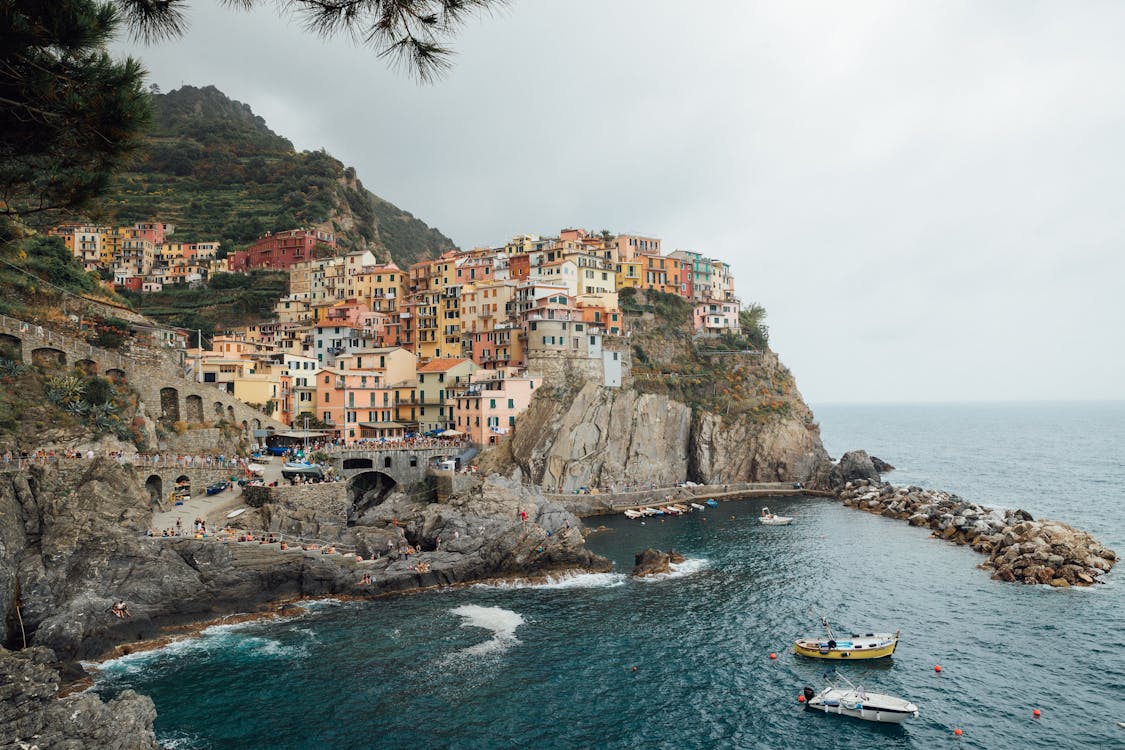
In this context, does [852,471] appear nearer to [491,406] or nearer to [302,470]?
[491,406]

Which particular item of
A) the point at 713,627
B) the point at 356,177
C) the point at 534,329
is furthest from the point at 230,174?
the point at 713,627

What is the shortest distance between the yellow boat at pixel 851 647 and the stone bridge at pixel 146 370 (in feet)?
164

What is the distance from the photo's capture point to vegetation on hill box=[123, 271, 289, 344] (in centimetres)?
9688

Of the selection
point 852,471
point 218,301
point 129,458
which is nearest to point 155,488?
point 129,458

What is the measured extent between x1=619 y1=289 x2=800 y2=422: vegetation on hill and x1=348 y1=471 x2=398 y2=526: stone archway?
110 feet

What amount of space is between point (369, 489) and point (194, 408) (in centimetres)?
1725

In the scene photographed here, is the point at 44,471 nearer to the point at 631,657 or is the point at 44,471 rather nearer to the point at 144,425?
the point at 144,425

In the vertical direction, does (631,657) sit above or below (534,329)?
below

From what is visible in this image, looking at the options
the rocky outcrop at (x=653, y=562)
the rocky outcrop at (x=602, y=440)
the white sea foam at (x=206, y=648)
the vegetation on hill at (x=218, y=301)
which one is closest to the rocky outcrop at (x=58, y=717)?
the white sea foam at (x=206, y=648)

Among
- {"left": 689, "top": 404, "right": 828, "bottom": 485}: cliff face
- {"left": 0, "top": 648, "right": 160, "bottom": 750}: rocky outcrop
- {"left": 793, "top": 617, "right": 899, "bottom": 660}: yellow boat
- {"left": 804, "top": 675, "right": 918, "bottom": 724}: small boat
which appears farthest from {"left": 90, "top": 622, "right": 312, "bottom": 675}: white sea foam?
{"left": 689, "top": 404, "right": 828, "bottom": 485}: cliff face

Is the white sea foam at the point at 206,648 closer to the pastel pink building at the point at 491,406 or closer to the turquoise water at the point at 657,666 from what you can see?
the turquoise water at the point at 657,666

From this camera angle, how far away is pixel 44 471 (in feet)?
132

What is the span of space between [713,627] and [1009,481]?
7960cm

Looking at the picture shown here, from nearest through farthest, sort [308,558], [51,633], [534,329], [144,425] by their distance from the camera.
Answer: [51,633], [308,558], [144,425], [534,329]
